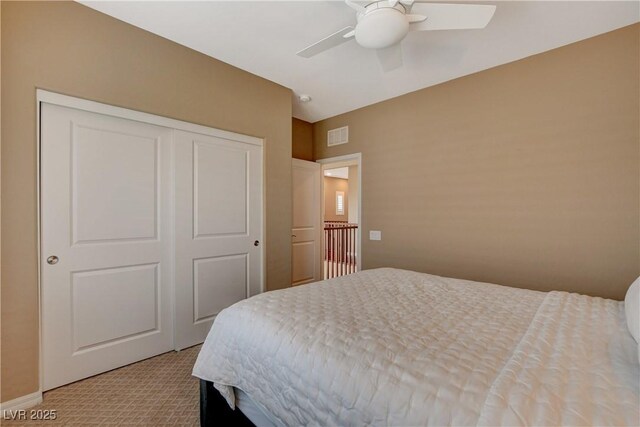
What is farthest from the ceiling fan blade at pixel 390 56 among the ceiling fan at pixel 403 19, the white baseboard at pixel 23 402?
the white baseboard at pixel 23 402

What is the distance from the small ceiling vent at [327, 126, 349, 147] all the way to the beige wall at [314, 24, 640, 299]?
549mm

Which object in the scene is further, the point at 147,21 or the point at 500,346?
the point at 147,21

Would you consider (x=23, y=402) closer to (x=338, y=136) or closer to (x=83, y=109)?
(x=83, y=109)

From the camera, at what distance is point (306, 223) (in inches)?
162

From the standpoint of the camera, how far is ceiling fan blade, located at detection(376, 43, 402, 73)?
1.90 m

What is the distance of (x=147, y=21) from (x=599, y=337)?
3164mm

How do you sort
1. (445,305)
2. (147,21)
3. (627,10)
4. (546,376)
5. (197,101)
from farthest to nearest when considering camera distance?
(197,101) → (147,21) → (627,10) → (445,305) → (546,376)

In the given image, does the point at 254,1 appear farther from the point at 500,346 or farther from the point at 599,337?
the point at 599,337

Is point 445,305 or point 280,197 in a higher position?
point 280,197

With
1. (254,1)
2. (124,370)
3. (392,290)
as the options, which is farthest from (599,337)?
(124,370)

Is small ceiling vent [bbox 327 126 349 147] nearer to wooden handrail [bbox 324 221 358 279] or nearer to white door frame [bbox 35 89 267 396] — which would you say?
white door frame [bbox 35 89 267 396]

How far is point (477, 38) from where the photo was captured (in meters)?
2.22

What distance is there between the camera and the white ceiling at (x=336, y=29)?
1.93m

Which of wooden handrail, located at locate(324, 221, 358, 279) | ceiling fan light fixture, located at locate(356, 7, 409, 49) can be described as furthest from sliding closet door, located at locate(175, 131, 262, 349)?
wooden handrail, located at locate(324, 221, 358, 279)
